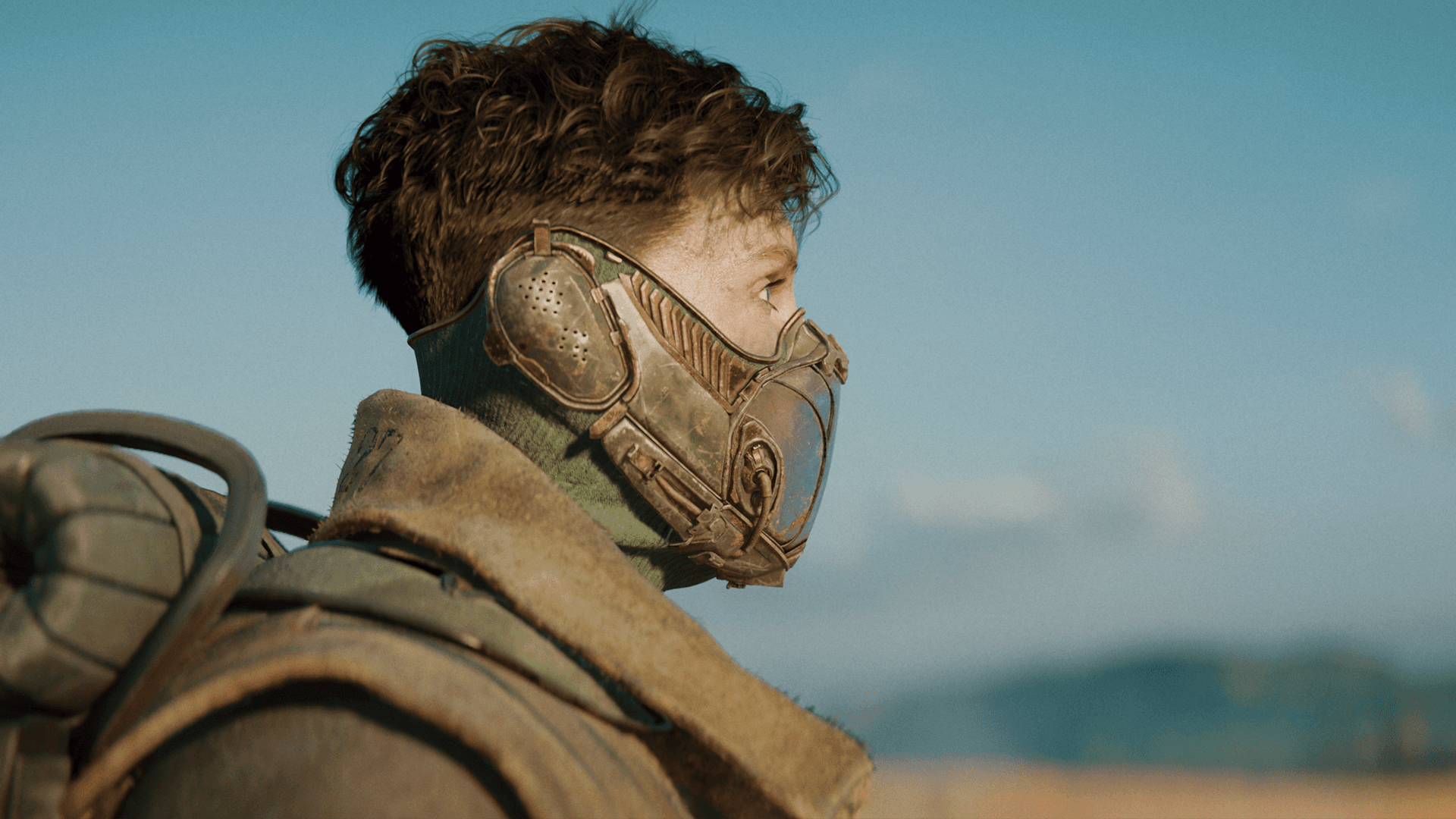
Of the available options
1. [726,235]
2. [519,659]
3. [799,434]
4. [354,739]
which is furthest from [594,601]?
[726,235]

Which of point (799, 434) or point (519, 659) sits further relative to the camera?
point (799, 434)

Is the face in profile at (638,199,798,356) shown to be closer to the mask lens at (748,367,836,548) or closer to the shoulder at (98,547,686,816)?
the mask lens at (748,367,836,548)

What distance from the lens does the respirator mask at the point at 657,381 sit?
7.22 feet

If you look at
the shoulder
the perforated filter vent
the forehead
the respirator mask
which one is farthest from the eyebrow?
the shoulder

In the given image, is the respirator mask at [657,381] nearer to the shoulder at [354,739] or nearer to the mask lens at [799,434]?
the mask lens at [799,434]

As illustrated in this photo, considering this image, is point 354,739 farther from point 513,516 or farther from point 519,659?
point 513,516

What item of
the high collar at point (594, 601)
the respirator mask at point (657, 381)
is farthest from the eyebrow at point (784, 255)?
the high collar at point (594, 601)

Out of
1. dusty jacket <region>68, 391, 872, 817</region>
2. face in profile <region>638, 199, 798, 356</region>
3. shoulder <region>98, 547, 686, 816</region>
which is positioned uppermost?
face in profile <region>638, 199, 798, 356</region>

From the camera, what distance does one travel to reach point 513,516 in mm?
1980

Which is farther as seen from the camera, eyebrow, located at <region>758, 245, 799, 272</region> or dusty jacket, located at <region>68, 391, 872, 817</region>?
eyebrow, located at <region>758, 245, 799, 272</region>

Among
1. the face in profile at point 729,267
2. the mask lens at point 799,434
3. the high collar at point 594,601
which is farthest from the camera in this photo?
the mask lens at point 799,434

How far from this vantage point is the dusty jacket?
1453 millimetres

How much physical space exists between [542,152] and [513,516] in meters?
0.87

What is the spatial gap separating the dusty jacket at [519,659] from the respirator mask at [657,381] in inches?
8.9
